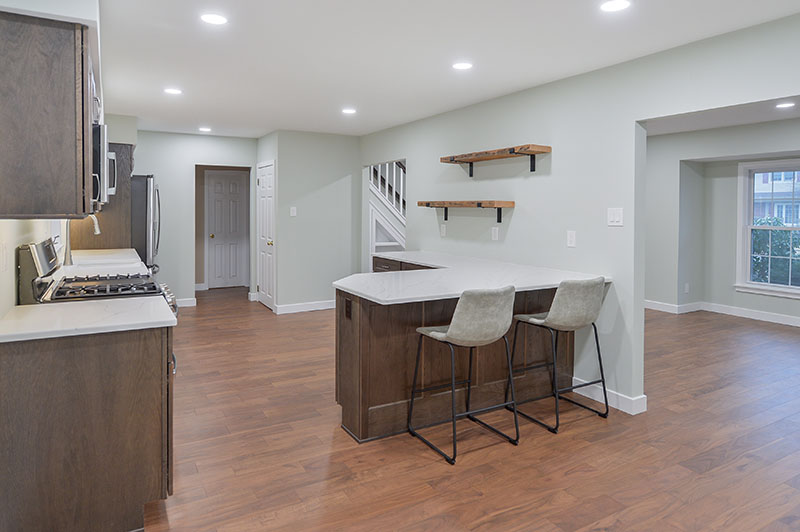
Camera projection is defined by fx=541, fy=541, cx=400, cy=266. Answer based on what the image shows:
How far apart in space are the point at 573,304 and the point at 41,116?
9.34ft

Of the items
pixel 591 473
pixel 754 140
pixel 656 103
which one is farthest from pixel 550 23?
pixel 754 140

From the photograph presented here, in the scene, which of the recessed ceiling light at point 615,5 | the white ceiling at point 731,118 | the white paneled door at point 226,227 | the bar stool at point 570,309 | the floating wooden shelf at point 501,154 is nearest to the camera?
the recessed ceiling light at point 615,5

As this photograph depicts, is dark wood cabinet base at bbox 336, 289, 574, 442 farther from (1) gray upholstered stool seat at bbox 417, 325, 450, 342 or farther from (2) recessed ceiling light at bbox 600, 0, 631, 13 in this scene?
(2) recessed ceiling light at bbox 600, 0, 631, 13

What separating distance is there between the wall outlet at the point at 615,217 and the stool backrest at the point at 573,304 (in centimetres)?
50

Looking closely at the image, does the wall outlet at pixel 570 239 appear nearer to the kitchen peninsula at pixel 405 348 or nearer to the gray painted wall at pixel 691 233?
the kitchen peninsula at pixel 405 348

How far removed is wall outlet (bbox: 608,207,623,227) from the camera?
3684 mm

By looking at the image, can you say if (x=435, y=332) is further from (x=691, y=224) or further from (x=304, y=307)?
(x=691, y=224)

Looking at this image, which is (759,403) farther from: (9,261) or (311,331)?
(9,261)

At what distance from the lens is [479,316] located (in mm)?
2924

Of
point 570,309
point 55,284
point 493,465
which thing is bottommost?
point 493,465

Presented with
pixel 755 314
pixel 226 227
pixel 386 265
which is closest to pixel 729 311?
pixel 755 314

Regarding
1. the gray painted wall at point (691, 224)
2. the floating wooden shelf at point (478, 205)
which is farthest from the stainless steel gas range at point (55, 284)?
the gray painted wall at point (691, 224)

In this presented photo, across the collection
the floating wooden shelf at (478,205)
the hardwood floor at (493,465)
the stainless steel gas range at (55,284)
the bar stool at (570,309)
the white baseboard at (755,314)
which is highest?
the floating wooden shelf at (478,205)

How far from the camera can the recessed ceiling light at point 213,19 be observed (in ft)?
9.60
